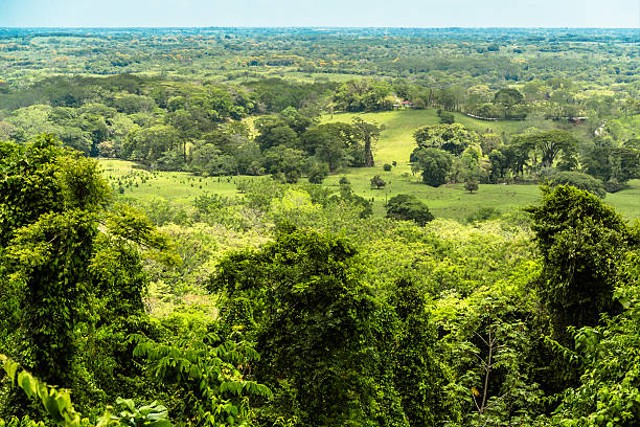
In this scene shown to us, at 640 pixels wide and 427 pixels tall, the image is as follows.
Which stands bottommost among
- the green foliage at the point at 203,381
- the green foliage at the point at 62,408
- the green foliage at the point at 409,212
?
the green foliage at the point at 409,212

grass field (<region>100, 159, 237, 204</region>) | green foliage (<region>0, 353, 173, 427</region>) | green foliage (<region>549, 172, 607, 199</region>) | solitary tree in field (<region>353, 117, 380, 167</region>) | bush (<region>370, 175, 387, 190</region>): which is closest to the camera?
green foliage (<region>0, 353, 173, 427</region>)

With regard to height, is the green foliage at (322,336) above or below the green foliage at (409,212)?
above

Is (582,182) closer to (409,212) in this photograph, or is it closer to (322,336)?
(409,212)

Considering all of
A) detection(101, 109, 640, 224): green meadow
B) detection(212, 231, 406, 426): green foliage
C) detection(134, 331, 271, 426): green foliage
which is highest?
detection(134, 331, 271, 426): green foliage

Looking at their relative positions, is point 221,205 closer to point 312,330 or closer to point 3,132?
point 312,330

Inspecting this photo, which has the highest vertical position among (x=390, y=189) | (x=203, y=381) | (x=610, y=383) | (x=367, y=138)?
(x=203, y=381)

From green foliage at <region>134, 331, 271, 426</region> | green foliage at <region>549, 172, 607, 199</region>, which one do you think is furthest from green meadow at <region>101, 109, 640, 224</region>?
green foliage at <region>134, 331, 271, 426</region>

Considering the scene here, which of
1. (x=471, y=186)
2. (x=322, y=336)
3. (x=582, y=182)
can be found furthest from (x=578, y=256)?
(x=471, y=186)

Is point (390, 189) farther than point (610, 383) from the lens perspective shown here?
Yes

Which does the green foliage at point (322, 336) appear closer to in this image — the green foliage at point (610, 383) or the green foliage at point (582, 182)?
the green foliage at point (610, 383)

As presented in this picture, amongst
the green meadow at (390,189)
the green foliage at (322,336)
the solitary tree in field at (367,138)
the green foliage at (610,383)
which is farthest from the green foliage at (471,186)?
the green foliage at (610,383)

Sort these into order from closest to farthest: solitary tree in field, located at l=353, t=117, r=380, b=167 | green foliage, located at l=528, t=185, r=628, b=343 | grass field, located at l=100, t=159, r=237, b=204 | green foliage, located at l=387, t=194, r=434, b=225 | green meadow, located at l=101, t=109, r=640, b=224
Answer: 1. green foliage, located at l=528, t=185, r=628, b=343
2. green foliage, located at l=387, t=194, r=434, b=225
3. green meadow, located at l=101, t=109, r=640, b=224
4. grass field, located at l=100, t=159, r=237, b=204
5. solitary tree in field, located at l=353, t=117, r=380, b=167

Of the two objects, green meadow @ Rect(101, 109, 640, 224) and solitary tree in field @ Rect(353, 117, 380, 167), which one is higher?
solitary tree in field @ Rect(353, 117, 380, 167)

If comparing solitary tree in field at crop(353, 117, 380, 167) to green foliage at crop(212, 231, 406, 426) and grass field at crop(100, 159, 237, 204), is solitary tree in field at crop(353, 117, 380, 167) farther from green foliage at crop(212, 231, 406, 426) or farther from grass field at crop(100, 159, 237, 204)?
green foliage at crop(212, 231, 406, 426)
